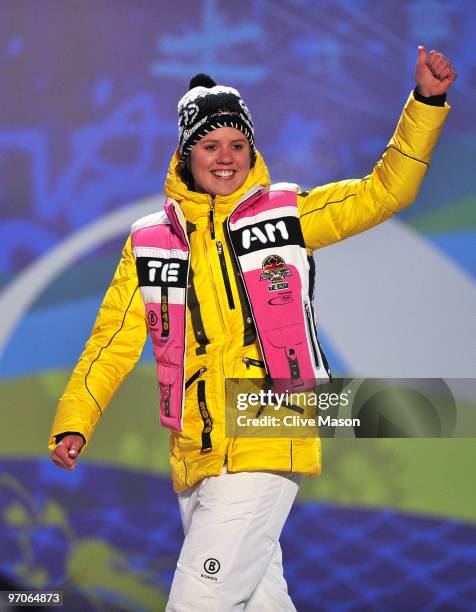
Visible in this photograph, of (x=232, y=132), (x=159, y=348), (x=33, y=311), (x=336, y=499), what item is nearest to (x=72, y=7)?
(x=33, y=311)

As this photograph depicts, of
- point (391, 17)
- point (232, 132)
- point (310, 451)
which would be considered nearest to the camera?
point (310, 451)

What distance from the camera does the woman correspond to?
99.0 inches

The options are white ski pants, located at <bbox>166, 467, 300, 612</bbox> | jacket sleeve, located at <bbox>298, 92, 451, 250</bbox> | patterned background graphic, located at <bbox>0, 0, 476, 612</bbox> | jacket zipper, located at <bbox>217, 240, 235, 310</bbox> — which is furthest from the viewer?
patterned background graphic, located at <bbox>0, 0, 476, 612</bbox>

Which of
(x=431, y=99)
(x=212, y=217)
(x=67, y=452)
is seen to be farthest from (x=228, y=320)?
(x=431, y=99)

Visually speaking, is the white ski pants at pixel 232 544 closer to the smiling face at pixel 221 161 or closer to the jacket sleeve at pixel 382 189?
the jacket sleeve at pixel 382 189

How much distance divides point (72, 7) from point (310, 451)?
216cm

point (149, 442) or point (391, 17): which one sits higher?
point (391, 17)

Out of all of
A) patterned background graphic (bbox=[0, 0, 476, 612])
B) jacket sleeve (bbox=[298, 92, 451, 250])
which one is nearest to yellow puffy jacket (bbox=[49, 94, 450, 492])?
jacket sleeve (bbox=[298, 92, 451, 250])

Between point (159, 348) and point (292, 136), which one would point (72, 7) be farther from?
point (159, 348)

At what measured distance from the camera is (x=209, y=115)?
2893 mm

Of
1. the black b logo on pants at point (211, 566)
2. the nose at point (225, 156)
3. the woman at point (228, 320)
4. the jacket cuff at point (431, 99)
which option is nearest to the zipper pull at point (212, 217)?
the woman at point (228, 320)

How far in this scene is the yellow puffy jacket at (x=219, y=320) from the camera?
257 centimetres

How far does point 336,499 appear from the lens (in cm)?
395

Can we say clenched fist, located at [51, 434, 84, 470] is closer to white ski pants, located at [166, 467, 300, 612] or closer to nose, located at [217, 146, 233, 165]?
white ski pants, located at [166, 467, 300, 612]
